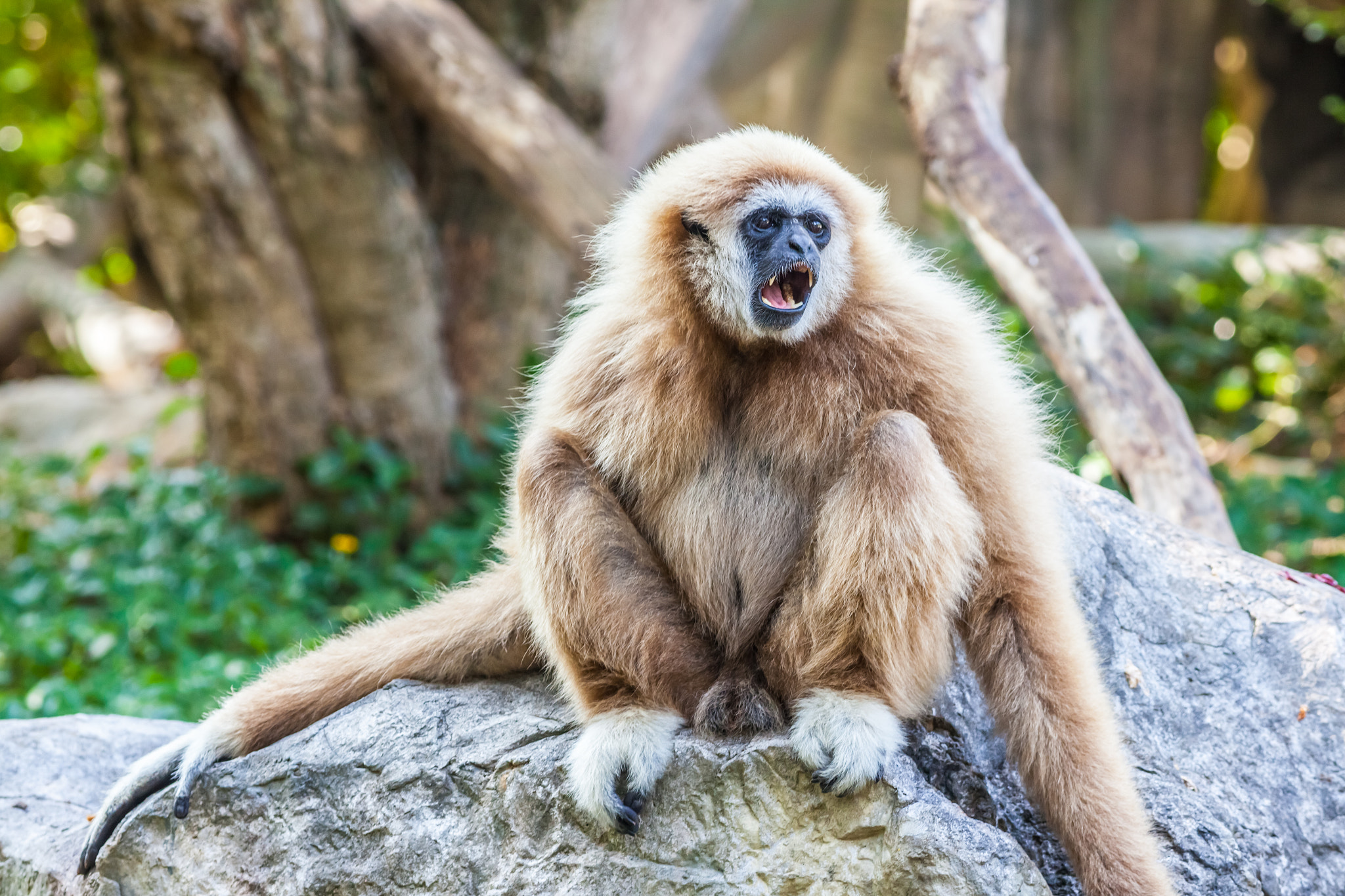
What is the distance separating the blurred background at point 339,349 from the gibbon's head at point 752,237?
5.62ft

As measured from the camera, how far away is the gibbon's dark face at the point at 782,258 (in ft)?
11.0

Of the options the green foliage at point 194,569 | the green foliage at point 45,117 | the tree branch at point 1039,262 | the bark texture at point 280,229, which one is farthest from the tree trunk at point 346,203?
the green foliage at point 45,117

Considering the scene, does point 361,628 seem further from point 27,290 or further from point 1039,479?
point 27,290

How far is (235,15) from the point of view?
19.9 feet

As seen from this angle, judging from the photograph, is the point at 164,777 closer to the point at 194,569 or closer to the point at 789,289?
the point at 789,289

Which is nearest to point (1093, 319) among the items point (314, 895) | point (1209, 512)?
point (1209, 512)

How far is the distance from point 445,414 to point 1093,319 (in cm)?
410

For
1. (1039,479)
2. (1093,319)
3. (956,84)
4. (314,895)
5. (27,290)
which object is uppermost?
(956,84)

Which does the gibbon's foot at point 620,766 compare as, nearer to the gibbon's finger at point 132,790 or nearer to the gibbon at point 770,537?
the gibbon at point 770,537

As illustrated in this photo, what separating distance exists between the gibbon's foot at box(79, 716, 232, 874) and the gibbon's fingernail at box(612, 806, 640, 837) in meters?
1.32

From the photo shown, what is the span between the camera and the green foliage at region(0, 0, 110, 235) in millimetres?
11953

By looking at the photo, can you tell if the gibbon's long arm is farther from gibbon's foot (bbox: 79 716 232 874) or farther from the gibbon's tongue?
gibbon's foot (bbox: 79 716 232 874)

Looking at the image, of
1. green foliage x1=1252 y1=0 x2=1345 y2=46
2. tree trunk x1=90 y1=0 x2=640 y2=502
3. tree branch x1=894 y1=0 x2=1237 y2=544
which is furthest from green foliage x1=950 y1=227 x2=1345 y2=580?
tree trunk x1=90 y1=0 x2=640 y2=502

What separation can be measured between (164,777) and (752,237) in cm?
238
